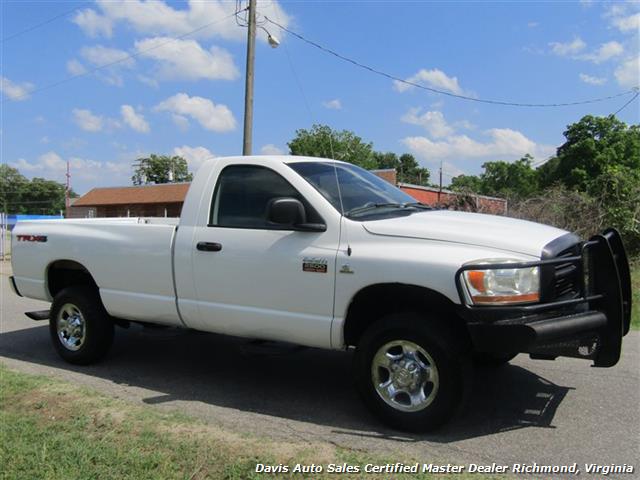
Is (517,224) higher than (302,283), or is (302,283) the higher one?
(517,224)

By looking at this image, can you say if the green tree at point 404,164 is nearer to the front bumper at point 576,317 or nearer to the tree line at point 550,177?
the tree line at point 550,177

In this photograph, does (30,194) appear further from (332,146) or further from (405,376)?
(405,376)

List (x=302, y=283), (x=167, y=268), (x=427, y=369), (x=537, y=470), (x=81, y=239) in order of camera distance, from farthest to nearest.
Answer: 1. (x=81, y=239)
2. (x=167, y=268)
3. (x=302, y=283)
4. (x=427, y=369)
5. (x=537, y=470)

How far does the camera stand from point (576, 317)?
3836mm

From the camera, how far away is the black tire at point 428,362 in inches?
152

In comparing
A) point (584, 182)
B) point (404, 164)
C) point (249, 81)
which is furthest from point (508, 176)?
point (249, 81)

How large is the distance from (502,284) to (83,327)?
13.8ft

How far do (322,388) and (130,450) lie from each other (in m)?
1.91

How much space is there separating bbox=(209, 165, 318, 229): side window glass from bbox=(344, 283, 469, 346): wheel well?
1.02 meters

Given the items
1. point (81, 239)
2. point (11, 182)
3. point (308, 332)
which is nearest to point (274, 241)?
point (308, 332)

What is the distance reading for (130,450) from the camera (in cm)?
366

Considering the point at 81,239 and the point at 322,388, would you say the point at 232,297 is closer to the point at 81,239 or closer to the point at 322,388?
the point at 322,388

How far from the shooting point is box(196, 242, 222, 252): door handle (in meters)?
4.82

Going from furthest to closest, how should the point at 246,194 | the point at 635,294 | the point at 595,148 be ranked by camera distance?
1. the point at 595,148
2. the point at 635,294
3. the point at 246,194
